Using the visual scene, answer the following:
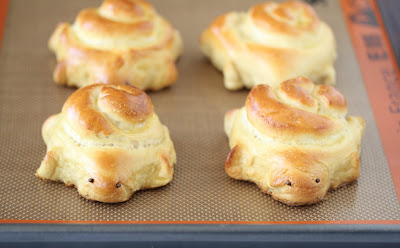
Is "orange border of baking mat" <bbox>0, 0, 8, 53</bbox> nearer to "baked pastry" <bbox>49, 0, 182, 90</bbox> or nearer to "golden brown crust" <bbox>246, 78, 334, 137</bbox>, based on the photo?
"baked pastry" <bbox>49, 0, 182, 90</bbox>

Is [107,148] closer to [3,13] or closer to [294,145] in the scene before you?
[294,145]

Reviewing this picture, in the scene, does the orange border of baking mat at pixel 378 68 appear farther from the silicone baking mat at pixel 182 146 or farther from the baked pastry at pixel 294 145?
the baked pastry at pixel 294 145

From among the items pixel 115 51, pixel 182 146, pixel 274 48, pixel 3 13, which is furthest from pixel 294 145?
pixel 3 13

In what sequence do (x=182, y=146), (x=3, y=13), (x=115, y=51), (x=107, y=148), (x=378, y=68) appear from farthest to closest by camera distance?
(x=3, y=13) → (x=378, y=68) → (x=115, y=51) → (x=182, y=146) → (x=107, y=148)

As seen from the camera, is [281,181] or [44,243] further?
[281,181]

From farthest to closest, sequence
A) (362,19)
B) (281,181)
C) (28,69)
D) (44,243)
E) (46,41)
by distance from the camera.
→ (362,19), (46,41), (28,69), (281,181), (44,243)

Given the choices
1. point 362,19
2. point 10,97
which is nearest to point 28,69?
point 10,97

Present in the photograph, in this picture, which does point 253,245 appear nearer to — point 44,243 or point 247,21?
point 44,243
